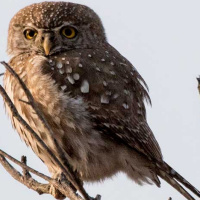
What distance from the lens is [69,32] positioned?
5.66m

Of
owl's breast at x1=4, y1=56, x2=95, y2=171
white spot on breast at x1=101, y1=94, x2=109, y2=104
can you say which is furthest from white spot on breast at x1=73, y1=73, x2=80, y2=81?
white spot on breast at x1=101, y1=94, x2=109, y2=104

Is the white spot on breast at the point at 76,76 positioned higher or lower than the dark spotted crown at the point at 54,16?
lower

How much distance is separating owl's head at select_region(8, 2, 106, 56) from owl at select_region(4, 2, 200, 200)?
11 millimetres

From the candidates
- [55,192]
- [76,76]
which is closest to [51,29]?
Result: [76,76]

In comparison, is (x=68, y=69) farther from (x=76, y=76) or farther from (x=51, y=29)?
(x=51, y=29)

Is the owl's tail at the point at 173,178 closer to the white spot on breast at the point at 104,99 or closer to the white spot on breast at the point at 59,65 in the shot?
the white spot on breast at the point at 104,99

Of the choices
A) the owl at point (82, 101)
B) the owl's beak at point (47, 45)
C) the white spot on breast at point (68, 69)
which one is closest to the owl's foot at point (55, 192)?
the owl at point (82, 101)

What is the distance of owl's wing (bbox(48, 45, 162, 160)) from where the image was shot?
4871mm

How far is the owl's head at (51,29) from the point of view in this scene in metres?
5.37

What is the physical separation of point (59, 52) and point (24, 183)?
1754mm

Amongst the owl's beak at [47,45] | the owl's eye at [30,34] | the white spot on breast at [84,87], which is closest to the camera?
the white spot on breast at [84,87]

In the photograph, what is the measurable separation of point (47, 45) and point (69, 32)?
1.76 feet

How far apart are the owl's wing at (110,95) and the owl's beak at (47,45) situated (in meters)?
0.19

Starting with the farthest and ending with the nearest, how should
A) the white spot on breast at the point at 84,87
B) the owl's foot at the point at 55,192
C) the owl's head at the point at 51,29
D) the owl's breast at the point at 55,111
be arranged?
the owl's head at the point at 51,29 < the white spot on breast at the point at 84,87 < the owl's breast at the point at 55,111 < the owl's foot at the point at 55,192
